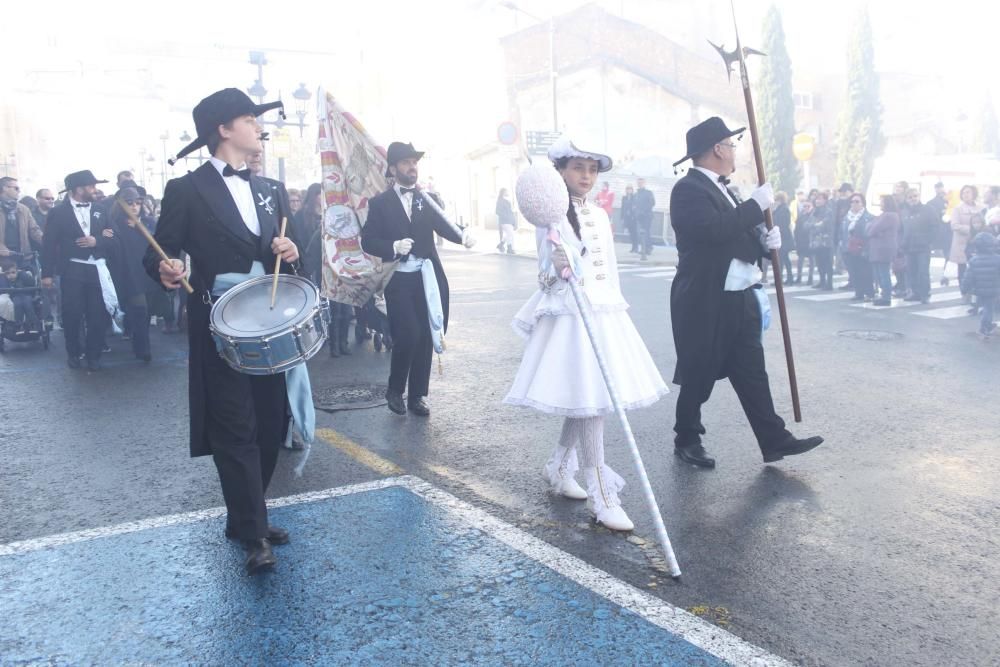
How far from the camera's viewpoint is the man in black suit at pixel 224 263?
12.9 feet

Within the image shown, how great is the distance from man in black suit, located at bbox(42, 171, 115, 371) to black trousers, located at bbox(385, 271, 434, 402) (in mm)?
4003

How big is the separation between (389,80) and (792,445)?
186 ft

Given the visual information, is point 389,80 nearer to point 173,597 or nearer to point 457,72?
point 457,72

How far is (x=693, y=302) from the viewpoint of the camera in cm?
538

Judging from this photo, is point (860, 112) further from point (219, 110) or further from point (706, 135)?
point (219, 110)

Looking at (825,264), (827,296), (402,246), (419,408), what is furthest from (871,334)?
(402,246)

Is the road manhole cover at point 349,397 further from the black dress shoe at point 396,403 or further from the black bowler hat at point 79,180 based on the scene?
the black bowler hat at point 79,180

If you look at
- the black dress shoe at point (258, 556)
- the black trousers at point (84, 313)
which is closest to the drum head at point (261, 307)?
the black dress shoe at point (258, 556)

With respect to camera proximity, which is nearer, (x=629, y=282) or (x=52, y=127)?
(x=629, y=282)

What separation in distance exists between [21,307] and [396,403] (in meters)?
6.30

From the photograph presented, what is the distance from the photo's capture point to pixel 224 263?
4043 mm

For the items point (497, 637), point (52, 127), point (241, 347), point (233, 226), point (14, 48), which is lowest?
point (497, 637)

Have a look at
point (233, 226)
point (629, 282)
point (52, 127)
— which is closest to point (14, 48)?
point (52, 127)

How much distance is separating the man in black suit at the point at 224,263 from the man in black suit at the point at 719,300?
7.94 feet
